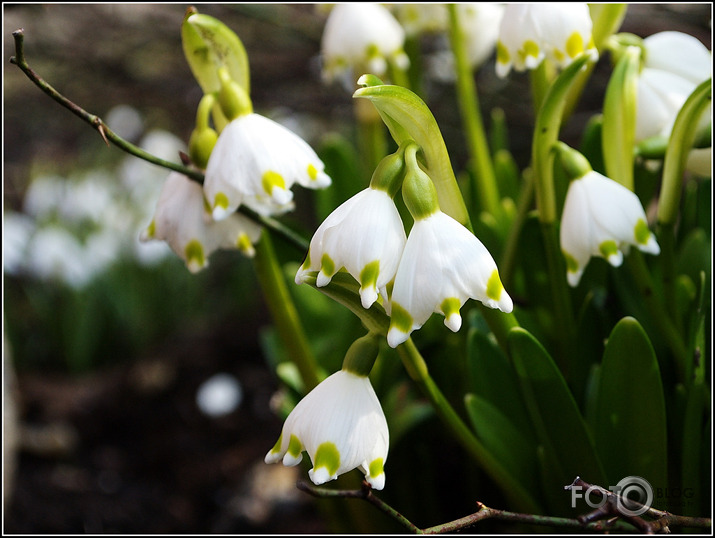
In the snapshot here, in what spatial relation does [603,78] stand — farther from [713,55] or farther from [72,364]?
[72,364]

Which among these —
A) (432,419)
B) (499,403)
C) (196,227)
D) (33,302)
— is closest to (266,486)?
(432,419)

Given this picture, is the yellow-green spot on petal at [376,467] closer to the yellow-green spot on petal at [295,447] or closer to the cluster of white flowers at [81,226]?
the yellow-green spot on petal at [295,447]

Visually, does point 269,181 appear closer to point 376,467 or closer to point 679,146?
point 376,467

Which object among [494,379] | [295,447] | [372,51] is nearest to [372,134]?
[372,51]

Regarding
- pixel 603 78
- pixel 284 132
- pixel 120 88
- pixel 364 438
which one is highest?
pixel 120 88

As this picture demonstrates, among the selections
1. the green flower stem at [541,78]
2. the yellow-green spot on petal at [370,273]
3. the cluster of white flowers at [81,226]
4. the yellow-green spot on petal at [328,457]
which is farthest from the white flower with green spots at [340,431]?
the cluster of white flowers at [81,226]

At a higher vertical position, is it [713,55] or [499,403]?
[713,55]

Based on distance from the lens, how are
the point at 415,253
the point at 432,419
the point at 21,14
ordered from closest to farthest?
the point at 415,253, the point at 432,419, the point at 21,14

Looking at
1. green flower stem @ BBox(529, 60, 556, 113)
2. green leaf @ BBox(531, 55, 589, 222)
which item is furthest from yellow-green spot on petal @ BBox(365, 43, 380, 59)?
green leaf @ BBox(531, 55, 589, 222)
